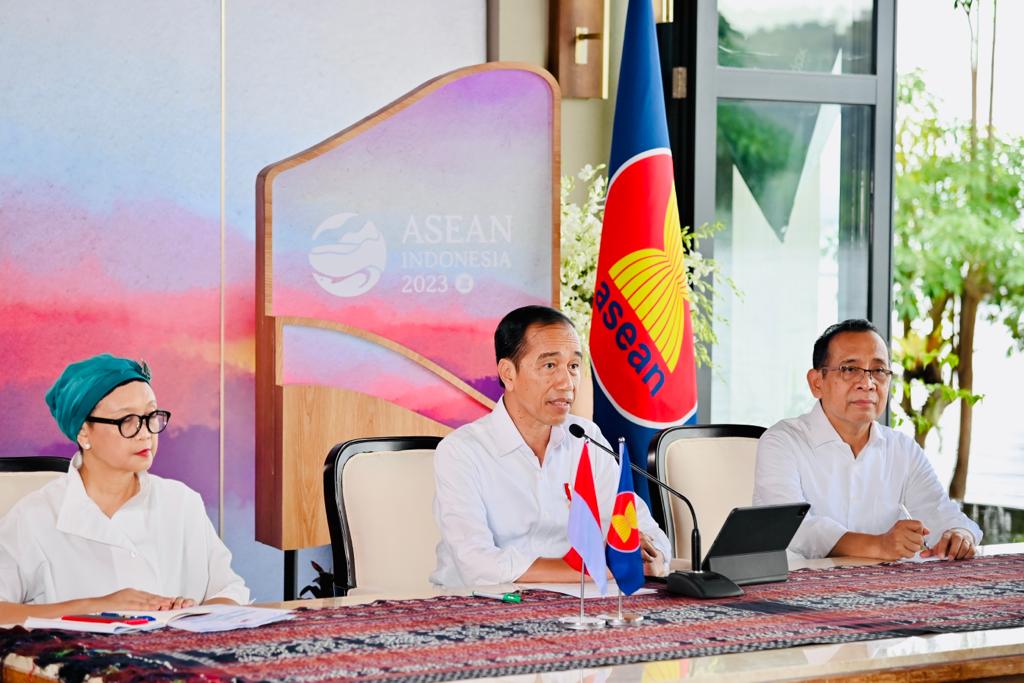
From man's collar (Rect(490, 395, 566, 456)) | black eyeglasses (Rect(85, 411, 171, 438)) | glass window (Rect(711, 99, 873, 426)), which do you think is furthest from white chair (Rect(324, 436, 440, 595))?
glass window (Rect(711, 99, 873, 426))

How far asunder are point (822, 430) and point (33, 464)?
6.24 feet

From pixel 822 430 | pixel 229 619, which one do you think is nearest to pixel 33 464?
pixel 229 619

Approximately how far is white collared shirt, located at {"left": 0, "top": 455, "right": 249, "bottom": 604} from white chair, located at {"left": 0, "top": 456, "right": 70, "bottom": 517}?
93mm

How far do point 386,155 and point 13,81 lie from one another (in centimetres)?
113

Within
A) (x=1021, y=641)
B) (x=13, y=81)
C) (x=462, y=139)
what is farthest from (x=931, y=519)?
(x=13, y=81)

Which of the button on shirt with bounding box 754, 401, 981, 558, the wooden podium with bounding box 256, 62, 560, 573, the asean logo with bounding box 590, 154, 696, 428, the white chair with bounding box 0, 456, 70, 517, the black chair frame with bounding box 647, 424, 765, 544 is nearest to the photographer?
the white chair with bounding box 0, 456, 70, 517

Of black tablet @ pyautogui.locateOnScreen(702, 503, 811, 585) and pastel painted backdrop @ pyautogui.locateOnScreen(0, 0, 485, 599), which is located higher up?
pastel painted backdrop @ pyautogui.locateOnScreen(0, 0, 485, 599)

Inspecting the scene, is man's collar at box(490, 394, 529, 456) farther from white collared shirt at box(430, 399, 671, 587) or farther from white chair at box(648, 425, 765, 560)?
white chair at box(648, 425, 765, 560)

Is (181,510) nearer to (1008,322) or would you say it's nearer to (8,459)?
(8,459)

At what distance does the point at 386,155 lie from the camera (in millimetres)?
4312

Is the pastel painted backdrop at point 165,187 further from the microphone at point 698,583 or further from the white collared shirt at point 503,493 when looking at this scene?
the microphone at point 698,583

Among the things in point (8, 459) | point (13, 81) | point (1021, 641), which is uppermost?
point (13, 81)

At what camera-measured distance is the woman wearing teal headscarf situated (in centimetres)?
271

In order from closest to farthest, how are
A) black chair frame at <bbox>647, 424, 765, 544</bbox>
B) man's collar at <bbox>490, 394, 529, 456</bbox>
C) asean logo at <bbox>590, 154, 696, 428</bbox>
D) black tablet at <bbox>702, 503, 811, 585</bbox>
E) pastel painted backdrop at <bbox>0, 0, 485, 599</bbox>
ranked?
1. black tablet at <bbox>702, 503, 811, 585</bbox>
2. man's collar at <bbox>490, 394, 529, 456</bbox>
3. black chair frame at <bbox>647, 424, 765, 544</bbox>
4. pastel painted backdrop at <bbox>0, 0, 485, 599</bbox>
5. asean logo at <bbox>590, 154, 696, 428</bbox>
